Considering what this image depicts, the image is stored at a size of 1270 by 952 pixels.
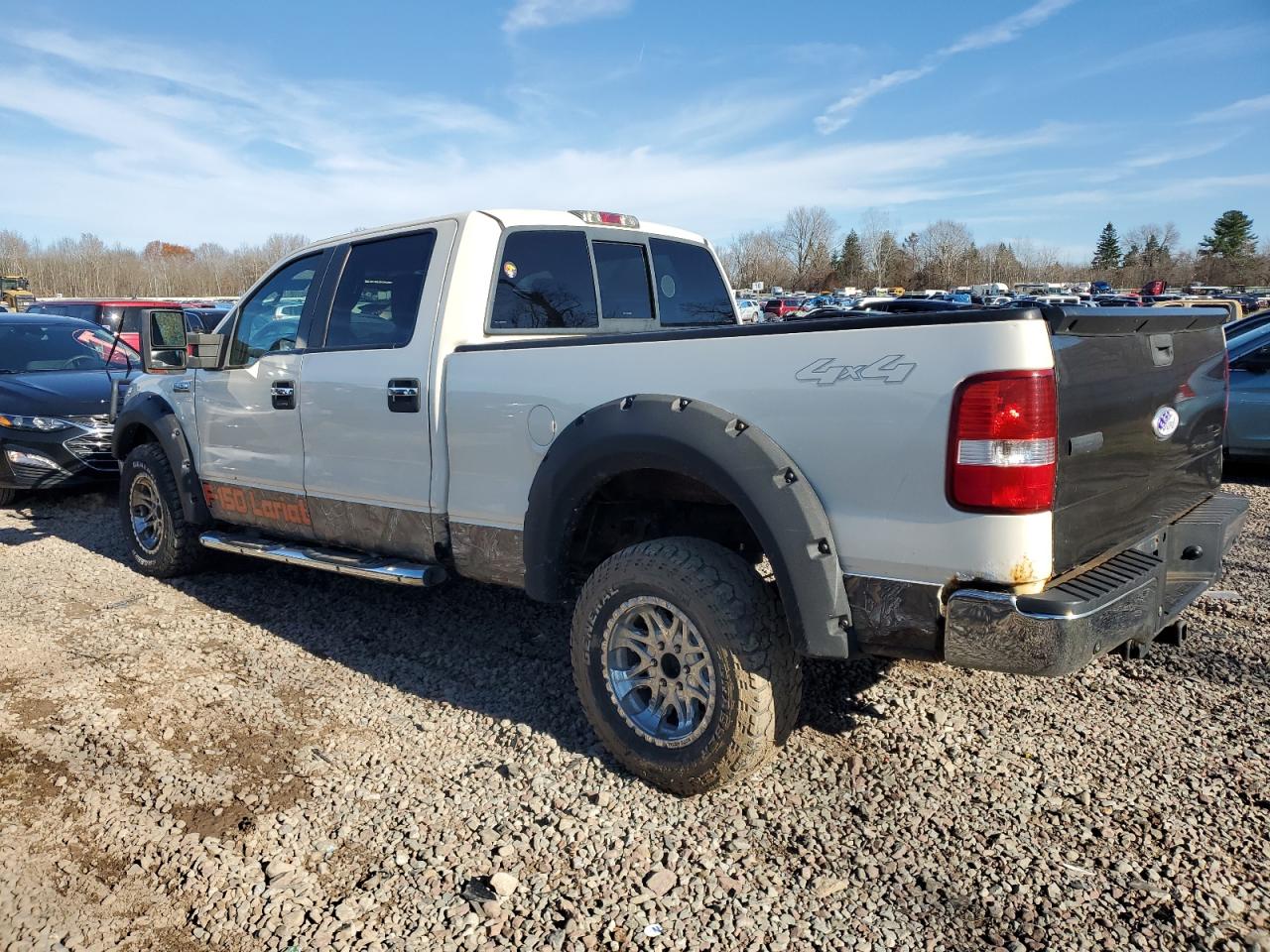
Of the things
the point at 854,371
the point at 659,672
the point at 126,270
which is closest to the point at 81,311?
the point at 659,672

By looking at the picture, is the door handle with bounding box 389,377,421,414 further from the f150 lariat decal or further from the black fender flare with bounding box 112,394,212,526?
the black fender flare with bounding box 112,394,212,526

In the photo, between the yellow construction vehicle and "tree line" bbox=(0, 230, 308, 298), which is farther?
"tree line" bbox=(0, 230, 308, 298)

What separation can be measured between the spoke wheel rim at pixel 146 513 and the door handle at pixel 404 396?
8.33 ft

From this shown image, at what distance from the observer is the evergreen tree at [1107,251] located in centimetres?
11562

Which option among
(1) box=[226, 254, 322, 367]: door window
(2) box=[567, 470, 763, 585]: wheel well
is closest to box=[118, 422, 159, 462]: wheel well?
(1) box=[226, 254, 322, 367]: door window

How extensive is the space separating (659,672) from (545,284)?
1990mm

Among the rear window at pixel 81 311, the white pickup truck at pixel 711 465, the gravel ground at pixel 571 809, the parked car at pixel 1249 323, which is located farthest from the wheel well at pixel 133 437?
the parked car at pixel 1249 323

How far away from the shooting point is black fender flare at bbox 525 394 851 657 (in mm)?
2689

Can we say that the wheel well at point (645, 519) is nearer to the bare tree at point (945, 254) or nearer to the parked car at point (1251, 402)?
the parked car at point (1251, 402)

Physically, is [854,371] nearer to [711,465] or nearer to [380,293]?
[711,465]

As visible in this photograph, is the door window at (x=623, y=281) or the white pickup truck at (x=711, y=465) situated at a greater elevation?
the door window at (x=623, y=281)

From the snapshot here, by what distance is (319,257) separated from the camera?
15.3 feet

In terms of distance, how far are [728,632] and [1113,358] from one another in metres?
1.44

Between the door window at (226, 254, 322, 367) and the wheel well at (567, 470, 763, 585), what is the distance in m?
2.09
